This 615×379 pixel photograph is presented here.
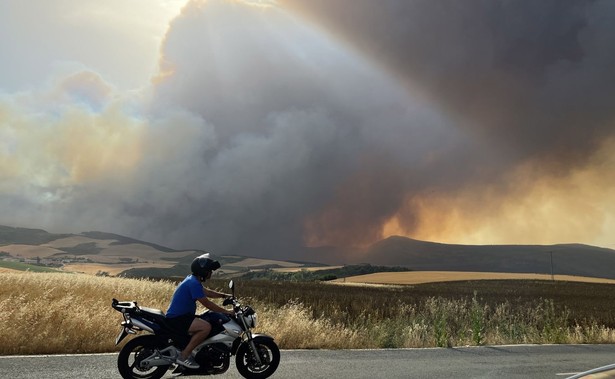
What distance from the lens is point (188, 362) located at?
25.3 ft

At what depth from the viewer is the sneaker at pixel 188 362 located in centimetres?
768

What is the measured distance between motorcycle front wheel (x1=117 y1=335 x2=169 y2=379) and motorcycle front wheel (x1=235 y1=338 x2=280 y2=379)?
3.98 feet

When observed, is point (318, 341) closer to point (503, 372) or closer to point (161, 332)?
point (503, 372)

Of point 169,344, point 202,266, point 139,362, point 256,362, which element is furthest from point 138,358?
point 256,362

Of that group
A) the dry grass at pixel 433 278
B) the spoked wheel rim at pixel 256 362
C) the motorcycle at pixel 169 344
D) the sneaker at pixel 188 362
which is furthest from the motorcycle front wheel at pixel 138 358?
the dry grass at pixel 433 278

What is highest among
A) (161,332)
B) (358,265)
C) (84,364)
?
(358,265)

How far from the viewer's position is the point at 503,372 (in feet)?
31.7

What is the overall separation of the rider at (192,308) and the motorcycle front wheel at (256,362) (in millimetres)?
777

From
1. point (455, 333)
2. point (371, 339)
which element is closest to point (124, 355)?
point (371, 339)

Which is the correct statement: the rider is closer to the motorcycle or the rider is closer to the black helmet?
the black helmet

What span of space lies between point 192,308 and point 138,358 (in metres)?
1.10

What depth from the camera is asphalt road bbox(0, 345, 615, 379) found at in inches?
337

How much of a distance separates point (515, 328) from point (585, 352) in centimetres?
440

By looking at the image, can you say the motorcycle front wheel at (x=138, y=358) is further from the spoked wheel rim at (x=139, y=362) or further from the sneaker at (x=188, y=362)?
the sneaker at (x=188, y=362)
